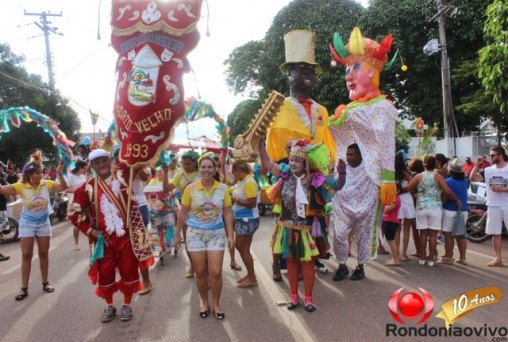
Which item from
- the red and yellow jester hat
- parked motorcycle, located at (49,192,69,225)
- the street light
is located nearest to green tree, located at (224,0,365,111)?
the street light

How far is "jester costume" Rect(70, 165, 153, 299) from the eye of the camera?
3.98 m

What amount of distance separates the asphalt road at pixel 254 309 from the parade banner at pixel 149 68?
1587mm

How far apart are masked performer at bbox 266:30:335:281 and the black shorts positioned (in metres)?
1.26

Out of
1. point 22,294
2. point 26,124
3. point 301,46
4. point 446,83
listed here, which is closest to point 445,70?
point 446,83

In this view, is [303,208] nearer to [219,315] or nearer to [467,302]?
[219,315]

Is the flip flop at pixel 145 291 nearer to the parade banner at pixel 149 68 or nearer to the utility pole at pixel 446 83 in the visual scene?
the parade banner at pixel 149 68

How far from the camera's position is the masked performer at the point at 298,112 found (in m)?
5.13

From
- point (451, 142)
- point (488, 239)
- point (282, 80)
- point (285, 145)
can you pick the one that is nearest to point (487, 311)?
point (285, 145)

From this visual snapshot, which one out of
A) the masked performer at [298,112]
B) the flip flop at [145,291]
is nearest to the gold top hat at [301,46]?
the masked performer at [298,112]

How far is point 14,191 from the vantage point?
16.3 feet

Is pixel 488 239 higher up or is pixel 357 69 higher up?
pixel 357 69

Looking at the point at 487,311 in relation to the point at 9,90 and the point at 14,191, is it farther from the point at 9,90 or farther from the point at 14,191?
the point at 9,90

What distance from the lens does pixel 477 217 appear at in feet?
24.7

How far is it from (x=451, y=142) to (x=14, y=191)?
1246 centimetres
